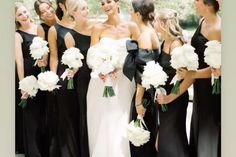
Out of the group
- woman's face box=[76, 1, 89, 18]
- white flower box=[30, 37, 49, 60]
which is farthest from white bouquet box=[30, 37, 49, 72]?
woman's face box=[76, 1, 89, 18]

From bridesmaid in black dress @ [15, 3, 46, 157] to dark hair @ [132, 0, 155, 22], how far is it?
525 mm

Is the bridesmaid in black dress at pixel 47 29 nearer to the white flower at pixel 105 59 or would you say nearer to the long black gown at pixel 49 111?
the long black gown at pixel 49 111

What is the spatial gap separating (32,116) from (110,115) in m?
0.40

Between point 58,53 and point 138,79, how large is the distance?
1.39 ft

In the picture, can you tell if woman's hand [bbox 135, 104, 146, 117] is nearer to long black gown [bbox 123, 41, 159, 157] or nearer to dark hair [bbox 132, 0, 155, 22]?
long black gown [bbox 123, 41, 159, 157]

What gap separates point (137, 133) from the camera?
236 cm

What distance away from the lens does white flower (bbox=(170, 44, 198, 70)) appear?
2303mm

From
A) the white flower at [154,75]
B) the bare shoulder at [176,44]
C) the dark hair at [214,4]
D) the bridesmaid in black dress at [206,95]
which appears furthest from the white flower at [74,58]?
the dark hair at [214,4]

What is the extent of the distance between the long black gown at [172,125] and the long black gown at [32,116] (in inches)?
23.5

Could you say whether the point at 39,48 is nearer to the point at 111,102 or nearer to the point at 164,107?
the point at 111,102

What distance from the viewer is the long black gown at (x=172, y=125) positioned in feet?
7.70

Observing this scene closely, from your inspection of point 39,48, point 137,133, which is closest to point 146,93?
point 137,133

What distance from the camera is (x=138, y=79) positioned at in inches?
93.7

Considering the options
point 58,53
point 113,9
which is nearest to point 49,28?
point 58,53
